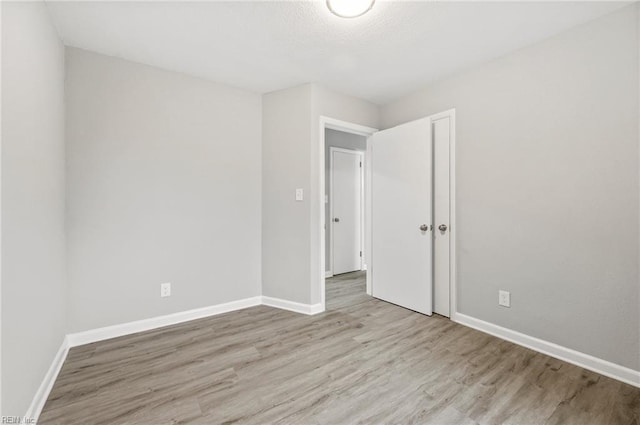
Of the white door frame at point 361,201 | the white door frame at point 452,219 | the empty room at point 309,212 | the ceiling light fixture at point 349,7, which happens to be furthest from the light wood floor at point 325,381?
the ceiling light fixture at point 349,7

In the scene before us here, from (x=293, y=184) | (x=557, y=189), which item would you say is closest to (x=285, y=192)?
(x=293, y=184)

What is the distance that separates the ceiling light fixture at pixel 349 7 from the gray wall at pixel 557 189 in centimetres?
137

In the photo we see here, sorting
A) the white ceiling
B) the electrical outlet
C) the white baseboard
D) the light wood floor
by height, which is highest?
the white ceiling

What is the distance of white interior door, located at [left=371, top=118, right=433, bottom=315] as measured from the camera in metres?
2.76

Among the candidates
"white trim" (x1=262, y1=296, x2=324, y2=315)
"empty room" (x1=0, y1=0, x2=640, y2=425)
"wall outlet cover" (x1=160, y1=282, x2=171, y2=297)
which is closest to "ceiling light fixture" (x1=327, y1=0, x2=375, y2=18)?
"empty room" (x1=0, y1=0, x2=640, y2=425)

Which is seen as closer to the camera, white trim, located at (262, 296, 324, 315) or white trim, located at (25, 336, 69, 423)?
white trim, located at (25, 336, 69, 423)

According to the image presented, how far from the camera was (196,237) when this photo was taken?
269cm

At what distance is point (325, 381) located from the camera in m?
1.73

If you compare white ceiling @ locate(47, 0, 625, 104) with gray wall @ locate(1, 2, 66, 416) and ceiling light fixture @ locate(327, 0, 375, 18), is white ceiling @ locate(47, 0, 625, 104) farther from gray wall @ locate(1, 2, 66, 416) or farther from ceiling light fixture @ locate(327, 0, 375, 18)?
gray wall @ locate(1, 2, 66, 416)

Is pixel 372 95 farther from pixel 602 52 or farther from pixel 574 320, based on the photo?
pixel 574 320

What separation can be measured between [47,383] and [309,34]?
2827 mm

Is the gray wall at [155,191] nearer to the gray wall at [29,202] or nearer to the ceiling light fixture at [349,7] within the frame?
Result: the gray wall at [29,202]

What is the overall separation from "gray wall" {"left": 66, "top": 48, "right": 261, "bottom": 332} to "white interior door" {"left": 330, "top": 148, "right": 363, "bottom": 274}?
5.34 feet

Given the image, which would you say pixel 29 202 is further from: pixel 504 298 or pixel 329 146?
pixel 329 146
